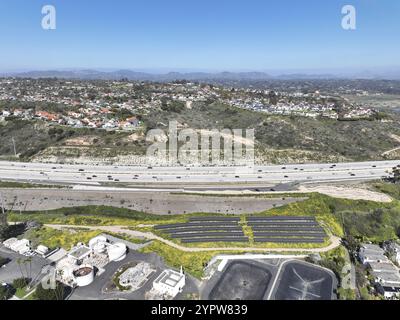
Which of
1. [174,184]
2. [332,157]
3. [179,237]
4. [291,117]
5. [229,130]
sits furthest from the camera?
[291,117]

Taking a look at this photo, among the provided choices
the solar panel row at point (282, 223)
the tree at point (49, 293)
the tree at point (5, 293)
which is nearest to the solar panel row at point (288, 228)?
the solar panel row at point (282, 223)

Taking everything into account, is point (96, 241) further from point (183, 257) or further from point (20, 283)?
point (183, 257)

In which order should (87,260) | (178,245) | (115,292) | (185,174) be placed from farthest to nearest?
(185,174), (178,245), (87,260), (115,292)

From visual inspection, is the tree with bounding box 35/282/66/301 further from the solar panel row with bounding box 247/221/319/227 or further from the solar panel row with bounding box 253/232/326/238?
the solar panel row with bounding box 247/221/319/227

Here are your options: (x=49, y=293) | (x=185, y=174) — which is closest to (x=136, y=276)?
(x=49, y=293)

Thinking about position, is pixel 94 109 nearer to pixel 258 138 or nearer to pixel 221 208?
pixel 258 138
